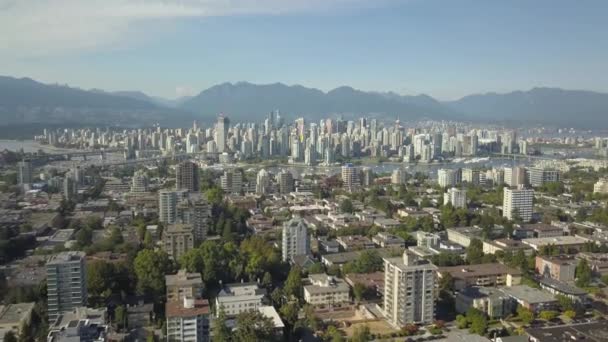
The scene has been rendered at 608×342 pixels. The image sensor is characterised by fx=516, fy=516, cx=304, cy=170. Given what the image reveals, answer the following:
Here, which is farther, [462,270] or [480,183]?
[480,183]

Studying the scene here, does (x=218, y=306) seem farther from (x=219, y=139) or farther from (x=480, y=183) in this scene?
(x=219, y=139)

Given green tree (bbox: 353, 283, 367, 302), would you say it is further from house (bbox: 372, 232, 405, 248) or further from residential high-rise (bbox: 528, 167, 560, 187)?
residential high-rise (bbox: 528, 167, 560, 187)

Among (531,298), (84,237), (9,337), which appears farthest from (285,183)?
(9,337)

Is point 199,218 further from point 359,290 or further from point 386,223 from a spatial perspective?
point 359,290

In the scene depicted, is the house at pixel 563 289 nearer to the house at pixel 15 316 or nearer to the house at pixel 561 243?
the house at pixel 561 243

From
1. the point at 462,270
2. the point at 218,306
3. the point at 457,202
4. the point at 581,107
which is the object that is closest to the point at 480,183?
the point at 457,202

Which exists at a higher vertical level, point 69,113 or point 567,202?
point 69,113

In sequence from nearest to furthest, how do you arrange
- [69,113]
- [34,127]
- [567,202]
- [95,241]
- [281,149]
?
[95,241]
[567,202]
[281,149]
[34,127]
[69,113]

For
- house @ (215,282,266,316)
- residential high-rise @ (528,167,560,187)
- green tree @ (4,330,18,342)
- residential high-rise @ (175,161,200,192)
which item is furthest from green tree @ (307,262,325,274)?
residential high-rise @ (528,167,560,187)
